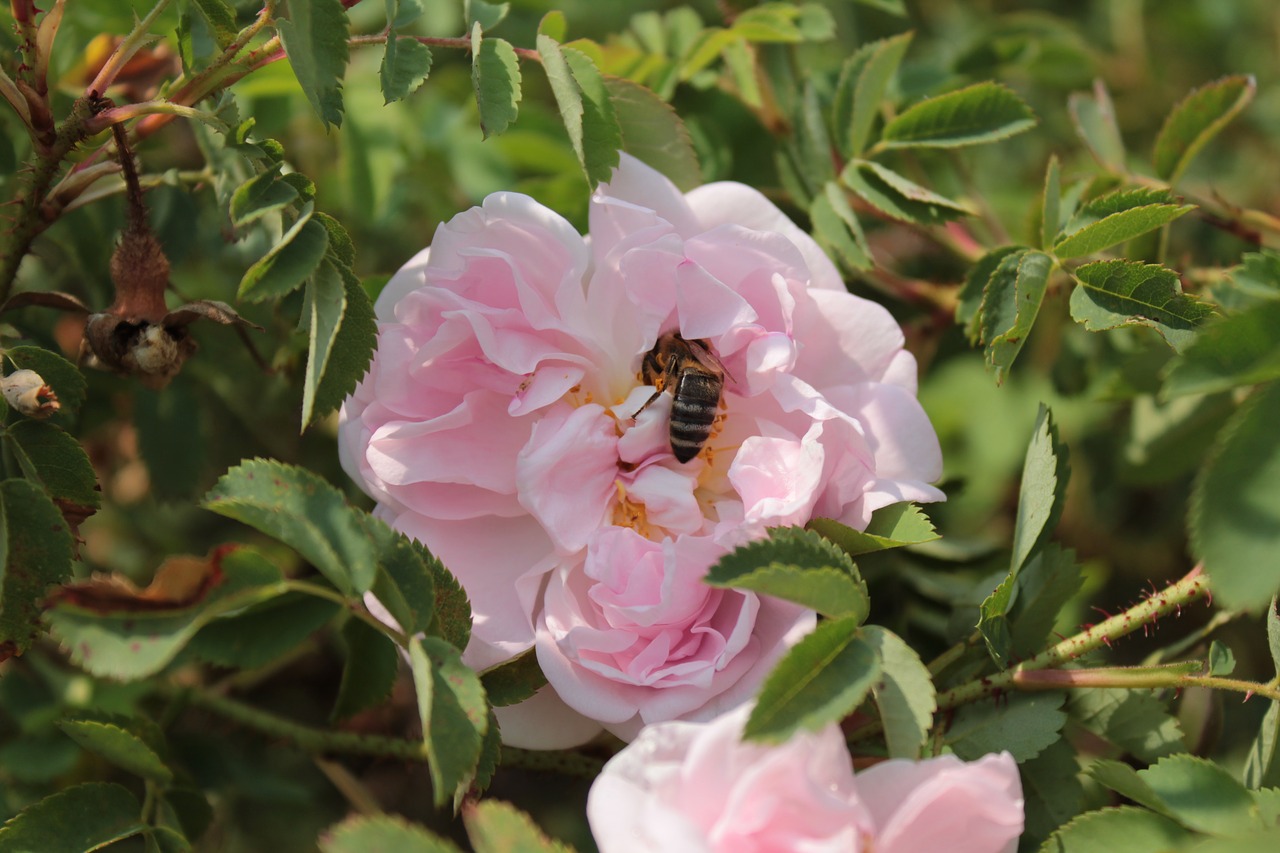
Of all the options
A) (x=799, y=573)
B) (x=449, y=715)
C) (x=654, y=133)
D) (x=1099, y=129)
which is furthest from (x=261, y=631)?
(x=1099, y=129)

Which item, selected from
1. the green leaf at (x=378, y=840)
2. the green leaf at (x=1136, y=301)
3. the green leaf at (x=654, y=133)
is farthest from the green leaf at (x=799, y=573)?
the green leaf at (x=654, y=133)

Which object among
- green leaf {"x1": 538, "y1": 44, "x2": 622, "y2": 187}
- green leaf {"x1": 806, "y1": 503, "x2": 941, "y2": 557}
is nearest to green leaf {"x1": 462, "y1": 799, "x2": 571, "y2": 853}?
green leaf {"x1": 806, "y1": 503, "x2": 941, "y2": 557}

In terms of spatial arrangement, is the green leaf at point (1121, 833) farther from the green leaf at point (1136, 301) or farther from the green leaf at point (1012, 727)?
the green leaf at point (1136, 301)

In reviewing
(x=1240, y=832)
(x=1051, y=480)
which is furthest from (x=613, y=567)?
(x=1240, y=832)

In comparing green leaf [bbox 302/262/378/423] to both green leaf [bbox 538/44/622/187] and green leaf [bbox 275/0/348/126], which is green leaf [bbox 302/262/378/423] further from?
green leaf [bbox 538/44/622/187]

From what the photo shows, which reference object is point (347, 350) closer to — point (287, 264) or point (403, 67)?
point (287, 264)

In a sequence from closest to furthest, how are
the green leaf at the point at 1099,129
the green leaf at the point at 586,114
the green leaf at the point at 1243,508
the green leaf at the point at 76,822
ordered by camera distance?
the green leaf at the point at 1243,508, the green leaf at the point at 76,822, the green leaf at the point at 586,114, the green leaf at the point at 1099,129

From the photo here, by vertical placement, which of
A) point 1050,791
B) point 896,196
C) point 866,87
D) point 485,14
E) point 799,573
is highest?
point 485,14
